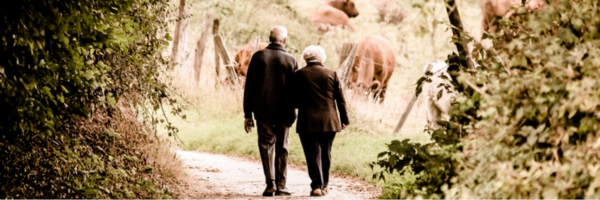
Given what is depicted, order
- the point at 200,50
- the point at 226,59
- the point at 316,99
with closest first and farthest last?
the point at 316,99
the point at 226,59
the point at 200,50

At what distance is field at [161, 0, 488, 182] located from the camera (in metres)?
7.06

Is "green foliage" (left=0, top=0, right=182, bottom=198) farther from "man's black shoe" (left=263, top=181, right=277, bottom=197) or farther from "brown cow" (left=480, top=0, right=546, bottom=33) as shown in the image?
"brown cow" (left=480, top=0, right=546, bottom=33)

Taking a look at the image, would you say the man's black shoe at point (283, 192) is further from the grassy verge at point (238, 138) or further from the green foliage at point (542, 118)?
the green foliage at point (542, 118)

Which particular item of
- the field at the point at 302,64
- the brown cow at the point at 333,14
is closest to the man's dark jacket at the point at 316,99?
the field at the point at 302,64

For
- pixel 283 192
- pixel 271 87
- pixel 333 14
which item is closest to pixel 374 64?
pixel 271 87

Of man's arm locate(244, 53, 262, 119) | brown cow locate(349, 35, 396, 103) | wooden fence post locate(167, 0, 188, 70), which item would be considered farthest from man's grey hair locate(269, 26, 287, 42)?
wooden fence post locate(167, 0, 188, 70)

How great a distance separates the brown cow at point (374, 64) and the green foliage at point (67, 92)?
37.8 ft

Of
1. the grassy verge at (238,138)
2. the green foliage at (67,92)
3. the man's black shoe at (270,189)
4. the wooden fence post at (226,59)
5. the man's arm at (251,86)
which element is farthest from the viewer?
the wooden fence post at (226,59)

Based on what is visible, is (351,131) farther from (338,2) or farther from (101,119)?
(338,2)

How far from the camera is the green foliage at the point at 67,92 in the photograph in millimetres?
5898

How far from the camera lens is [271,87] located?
8.70 metres

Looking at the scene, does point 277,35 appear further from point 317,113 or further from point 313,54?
point 317,113

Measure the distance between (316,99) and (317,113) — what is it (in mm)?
193

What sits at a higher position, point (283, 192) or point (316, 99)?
point (316, 99)
